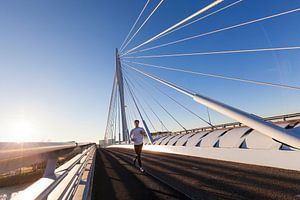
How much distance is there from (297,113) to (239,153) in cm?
1042

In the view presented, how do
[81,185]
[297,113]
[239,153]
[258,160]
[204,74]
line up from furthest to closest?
1. [297,113]
2. [204,74]
3. [239,153]
4. [258,160]
5. [81,185]

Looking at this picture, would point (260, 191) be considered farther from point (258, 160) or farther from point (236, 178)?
point (258, 160)

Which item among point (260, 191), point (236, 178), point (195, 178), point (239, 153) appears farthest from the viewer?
point (239, 153)

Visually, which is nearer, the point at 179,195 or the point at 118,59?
the point at 179,195

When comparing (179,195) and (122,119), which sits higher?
(122,119)

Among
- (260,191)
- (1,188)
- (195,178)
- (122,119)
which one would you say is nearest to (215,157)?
(195,178)

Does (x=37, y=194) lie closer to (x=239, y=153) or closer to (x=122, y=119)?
(x=239, y=153)

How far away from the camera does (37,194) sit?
2338mm

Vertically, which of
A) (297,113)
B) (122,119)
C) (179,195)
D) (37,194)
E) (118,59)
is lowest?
(179,195)

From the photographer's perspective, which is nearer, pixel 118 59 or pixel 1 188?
pixel 1 188

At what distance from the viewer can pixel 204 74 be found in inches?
485

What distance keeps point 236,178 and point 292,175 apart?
4.67ft

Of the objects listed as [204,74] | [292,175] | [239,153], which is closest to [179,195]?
[292,175]

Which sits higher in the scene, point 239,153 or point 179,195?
point 239,153
